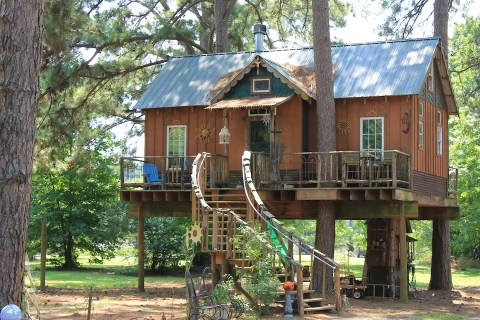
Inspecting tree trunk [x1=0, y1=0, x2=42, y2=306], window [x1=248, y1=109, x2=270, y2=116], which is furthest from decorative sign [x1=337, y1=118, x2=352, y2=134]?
tree trunk [x1=0, y1=0, x2=42, y2=306]

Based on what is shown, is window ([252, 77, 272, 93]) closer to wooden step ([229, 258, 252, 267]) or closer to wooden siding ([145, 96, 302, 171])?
wooden siding ([145, 96, 302, 171])

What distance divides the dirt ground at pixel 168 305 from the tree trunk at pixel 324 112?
173cm

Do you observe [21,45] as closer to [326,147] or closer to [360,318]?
[360,318]

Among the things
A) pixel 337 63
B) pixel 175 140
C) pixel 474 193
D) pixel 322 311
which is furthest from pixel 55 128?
pixel 474 193

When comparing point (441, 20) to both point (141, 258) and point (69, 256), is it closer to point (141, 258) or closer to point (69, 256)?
point (141, 258)

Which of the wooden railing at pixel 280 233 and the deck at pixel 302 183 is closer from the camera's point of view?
the wooden railing at pixel 280 233

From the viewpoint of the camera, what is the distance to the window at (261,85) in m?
23.5

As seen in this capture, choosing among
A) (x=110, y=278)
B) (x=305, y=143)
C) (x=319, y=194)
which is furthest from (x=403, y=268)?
(x=110, y=278)

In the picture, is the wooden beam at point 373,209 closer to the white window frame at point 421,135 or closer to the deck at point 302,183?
the deck at point 302,183

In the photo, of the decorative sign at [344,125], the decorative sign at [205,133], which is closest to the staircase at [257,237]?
the decorative sign at [344,125]

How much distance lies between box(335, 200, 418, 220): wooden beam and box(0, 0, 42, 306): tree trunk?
14.2 m

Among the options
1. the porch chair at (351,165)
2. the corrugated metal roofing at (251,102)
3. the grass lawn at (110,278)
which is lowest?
the grass lawn at (110,278)

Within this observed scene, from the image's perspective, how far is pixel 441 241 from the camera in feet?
89.9

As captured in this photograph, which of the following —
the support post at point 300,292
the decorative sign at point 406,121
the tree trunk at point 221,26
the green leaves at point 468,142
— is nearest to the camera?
the support post at point 300,292
